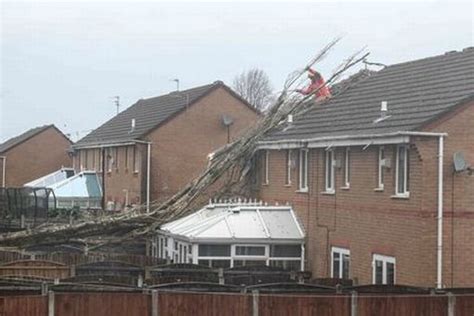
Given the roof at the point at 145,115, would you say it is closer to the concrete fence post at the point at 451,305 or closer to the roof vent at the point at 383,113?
the roof vent at the point at 383,113

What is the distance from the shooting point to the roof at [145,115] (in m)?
44.9

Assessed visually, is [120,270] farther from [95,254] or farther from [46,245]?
[46,245]

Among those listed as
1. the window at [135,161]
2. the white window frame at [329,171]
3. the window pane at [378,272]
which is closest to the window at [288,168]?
the white window frame at [329,171]

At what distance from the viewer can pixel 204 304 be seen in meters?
17.2

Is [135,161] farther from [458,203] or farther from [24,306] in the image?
[24,306]

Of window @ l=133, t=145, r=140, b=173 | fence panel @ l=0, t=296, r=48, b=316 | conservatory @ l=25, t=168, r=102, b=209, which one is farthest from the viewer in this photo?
conservatory @ l=25, t=168, r=102, b=209

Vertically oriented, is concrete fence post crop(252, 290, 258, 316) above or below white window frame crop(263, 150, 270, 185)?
below

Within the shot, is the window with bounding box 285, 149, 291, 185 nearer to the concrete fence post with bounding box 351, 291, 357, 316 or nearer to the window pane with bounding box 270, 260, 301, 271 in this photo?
the window pane with bounding box 270, 260, 301, 271

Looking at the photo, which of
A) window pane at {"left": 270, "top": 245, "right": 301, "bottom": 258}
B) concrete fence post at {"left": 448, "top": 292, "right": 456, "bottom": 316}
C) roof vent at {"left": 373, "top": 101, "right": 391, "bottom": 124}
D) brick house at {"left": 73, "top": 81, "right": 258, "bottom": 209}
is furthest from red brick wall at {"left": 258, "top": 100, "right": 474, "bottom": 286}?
brick house at {"left": 73, "top": 81, "right": 258, "bottom": 209}

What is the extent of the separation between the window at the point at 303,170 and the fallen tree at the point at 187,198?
3.63m

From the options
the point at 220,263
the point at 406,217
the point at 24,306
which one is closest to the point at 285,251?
the point at 220,263

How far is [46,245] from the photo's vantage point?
34219mm

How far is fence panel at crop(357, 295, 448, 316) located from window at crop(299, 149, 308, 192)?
11798mm

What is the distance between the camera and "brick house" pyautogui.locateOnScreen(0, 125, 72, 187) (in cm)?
7050
